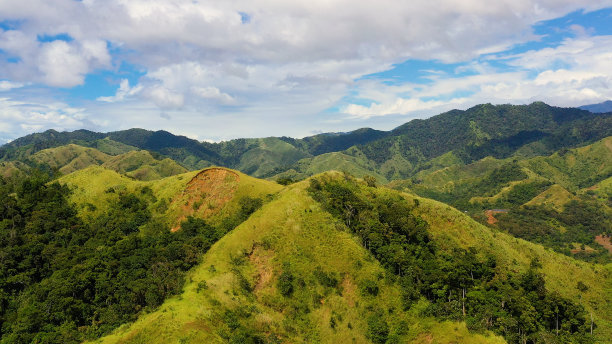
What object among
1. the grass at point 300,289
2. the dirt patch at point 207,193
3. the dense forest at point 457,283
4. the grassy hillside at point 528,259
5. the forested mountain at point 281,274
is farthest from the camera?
the dirt patch at point 207,193

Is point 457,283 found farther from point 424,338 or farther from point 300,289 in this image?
point 300,289

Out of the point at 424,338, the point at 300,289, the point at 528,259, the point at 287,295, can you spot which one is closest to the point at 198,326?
the point at 287,295

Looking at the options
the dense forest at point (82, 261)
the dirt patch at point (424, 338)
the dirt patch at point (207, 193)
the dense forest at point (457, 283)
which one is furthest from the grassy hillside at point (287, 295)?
the dirt patch at point (207, 193)

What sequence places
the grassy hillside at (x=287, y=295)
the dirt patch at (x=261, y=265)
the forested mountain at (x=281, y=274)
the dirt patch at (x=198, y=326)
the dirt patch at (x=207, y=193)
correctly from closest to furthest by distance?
1. the dirt patch at (x=198, y=326)
2. the grassy hillside at (x=287, y=295)
3. the forested mountain at (x=281, y=274)
4. the dirt patch at (x=261, y=265)
5. the dirt patch at (x=207, y=193)

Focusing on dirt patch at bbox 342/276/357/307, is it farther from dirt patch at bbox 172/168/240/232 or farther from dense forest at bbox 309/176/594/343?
dirt patch at bbox 172/168/240/232

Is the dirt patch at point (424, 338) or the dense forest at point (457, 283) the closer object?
the dirt patch at point (424, 338)

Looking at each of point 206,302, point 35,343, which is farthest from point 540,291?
point 35,343

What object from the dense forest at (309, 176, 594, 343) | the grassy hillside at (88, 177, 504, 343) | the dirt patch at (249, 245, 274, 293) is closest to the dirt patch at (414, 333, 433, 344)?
the grassy hillside at (88, 177, 504, 343)

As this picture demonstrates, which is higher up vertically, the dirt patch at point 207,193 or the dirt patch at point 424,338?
the dirt patch at point 207,193

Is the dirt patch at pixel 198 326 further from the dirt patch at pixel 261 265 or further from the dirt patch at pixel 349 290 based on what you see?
the dirt patch at pixel 349 290
